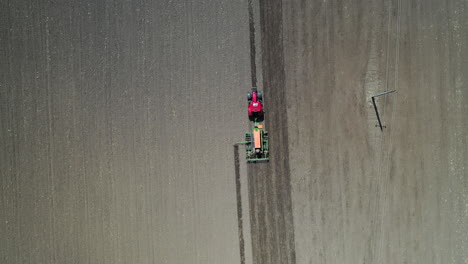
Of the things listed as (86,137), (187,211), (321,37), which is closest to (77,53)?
(86,137)

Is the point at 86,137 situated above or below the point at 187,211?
above

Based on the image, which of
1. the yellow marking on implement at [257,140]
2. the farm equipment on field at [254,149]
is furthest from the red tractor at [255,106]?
the yellow marking on implement at [257,140]

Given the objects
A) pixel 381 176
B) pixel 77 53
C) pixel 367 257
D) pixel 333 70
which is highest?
pixel 77 53

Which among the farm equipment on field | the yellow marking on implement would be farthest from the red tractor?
the yellow marking on implement

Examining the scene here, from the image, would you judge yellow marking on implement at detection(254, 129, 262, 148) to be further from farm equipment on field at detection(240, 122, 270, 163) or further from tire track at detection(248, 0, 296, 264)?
tire track at detection(248, 0, 296, 264)

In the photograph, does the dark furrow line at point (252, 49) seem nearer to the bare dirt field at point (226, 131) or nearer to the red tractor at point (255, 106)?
the bare dirt field at point (226, 131)

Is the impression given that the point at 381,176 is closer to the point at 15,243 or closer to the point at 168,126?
the point at 168,126

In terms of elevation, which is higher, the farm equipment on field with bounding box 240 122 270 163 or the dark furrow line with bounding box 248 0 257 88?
the dark furrow line with bounding box 248 0 257 88
